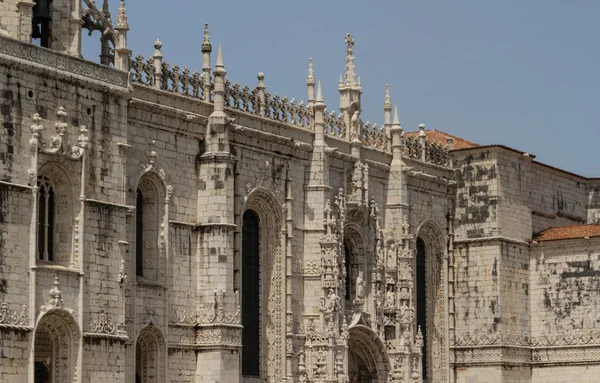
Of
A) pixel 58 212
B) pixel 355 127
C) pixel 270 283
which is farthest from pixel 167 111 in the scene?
pixel 355 127

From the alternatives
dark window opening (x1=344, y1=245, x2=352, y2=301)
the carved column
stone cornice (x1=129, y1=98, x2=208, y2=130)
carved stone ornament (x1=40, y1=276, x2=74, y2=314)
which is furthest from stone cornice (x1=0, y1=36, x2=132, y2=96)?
dark window opening (x1=344, y1=245, x2=352, y2=301)

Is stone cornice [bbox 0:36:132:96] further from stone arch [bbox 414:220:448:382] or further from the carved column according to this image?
stone arch [bbox 414:220:448:382]

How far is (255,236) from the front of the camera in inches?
1860

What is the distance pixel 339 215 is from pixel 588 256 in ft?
35.9

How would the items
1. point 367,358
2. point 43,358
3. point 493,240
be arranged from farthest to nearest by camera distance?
point 493,240, point 367,358, point 43,358

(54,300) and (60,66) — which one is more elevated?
(60,66)

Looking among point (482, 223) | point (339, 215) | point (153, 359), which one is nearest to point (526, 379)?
point (482, 223)

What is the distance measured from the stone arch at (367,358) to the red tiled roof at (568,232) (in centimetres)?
883

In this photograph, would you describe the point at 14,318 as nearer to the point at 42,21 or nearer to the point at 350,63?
the point at 42,21

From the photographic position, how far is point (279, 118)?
48.4m

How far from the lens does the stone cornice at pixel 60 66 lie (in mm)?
36969

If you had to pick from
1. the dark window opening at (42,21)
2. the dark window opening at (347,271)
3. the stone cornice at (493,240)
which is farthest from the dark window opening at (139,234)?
the stone cornice at (493,240)

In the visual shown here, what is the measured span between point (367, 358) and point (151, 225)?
12479 millimetres

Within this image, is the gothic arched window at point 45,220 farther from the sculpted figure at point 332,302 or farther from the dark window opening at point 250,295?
the sculpted figure at point 332,302
